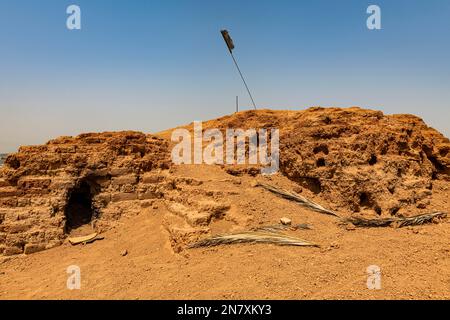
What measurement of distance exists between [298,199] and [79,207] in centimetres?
654

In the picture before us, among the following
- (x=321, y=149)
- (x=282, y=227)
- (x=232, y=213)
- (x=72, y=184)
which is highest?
(x=321, y=149)

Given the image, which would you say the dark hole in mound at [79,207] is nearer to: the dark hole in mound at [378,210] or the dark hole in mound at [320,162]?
the dark hole in mound at [320,162]

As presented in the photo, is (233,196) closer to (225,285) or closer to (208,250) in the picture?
(208,250)

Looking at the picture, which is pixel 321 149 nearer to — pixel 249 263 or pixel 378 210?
pixel 378 210

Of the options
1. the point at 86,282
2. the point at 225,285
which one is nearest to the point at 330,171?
the point at 225,285

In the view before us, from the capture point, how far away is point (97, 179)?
8375 mm

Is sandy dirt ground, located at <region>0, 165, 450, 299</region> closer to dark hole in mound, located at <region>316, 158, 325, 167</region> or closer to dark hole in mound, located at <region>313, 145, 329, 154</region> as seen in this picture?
dark hole in mound, located at <region>316, 158, 325, 167</region>

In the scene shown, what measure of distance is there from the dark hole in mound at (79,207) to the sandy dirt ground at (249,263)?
3.16 ft

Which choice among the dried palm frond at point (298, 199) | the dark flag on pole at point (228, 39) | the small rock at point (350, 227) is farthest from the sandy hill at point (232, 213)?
the dark flag on pole at point (228, 39)

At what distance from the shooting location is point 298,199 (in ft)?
24.4

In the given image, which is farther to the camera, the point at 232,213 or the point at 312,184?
the point at 312,184

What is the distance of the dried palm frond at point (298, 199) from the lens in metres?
7.09

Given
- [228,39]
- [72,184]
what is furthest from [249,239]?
[228,39]

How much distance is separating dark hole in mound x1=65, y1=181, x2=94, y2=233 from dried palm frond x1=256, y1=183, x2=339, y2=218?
5.13 meters
